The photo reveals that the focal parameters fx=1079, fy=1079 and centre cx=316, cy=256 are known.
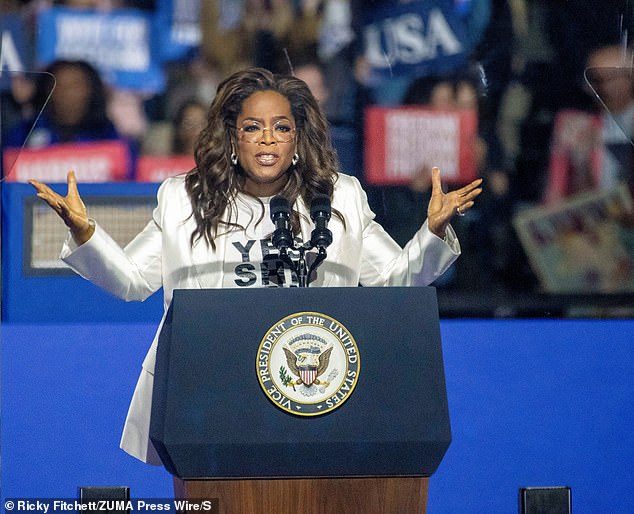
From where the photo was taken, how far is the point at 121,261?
8.57 feet

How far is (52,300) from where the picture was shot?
3754 mm

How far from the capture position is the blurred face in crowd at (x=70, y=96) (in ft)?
12.5

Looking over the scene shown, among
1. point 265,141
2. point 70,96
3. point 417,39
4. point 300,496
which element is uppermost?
point 417,39

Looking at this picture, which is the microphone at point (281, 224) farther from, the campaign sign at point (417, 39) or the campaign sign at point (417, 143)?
the campaign sign at point (417, 39)

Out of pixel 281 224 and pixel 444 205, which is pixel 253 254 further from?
pixel 444 205

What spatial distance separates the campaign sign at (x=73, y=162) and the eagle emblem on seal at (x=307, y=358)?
6.14 feet

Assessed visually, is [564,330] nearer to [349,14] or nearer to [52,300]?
[349,14]

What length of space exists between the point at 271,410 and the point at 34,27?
2243 mm

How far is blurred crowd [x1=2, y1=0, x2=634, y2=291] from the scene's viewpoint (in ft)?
12.6

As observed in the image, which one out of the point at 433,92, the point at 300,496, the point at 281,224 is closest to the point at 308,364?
the point at 300,496

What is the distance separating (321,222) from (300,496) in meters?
0.58

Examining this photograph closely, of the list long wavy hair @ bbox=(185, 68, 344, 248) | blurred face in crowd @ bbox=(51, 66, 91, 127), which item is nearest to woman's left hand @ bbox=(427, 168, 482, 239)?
long wavy hair @ bbox=(185, 68, 344, 248)

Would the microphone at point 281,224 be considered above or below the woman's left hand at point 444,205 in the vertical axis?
below

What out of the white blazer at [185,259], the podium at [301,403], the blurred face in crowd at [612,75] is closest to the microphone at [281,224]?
the podium at [301,403]
